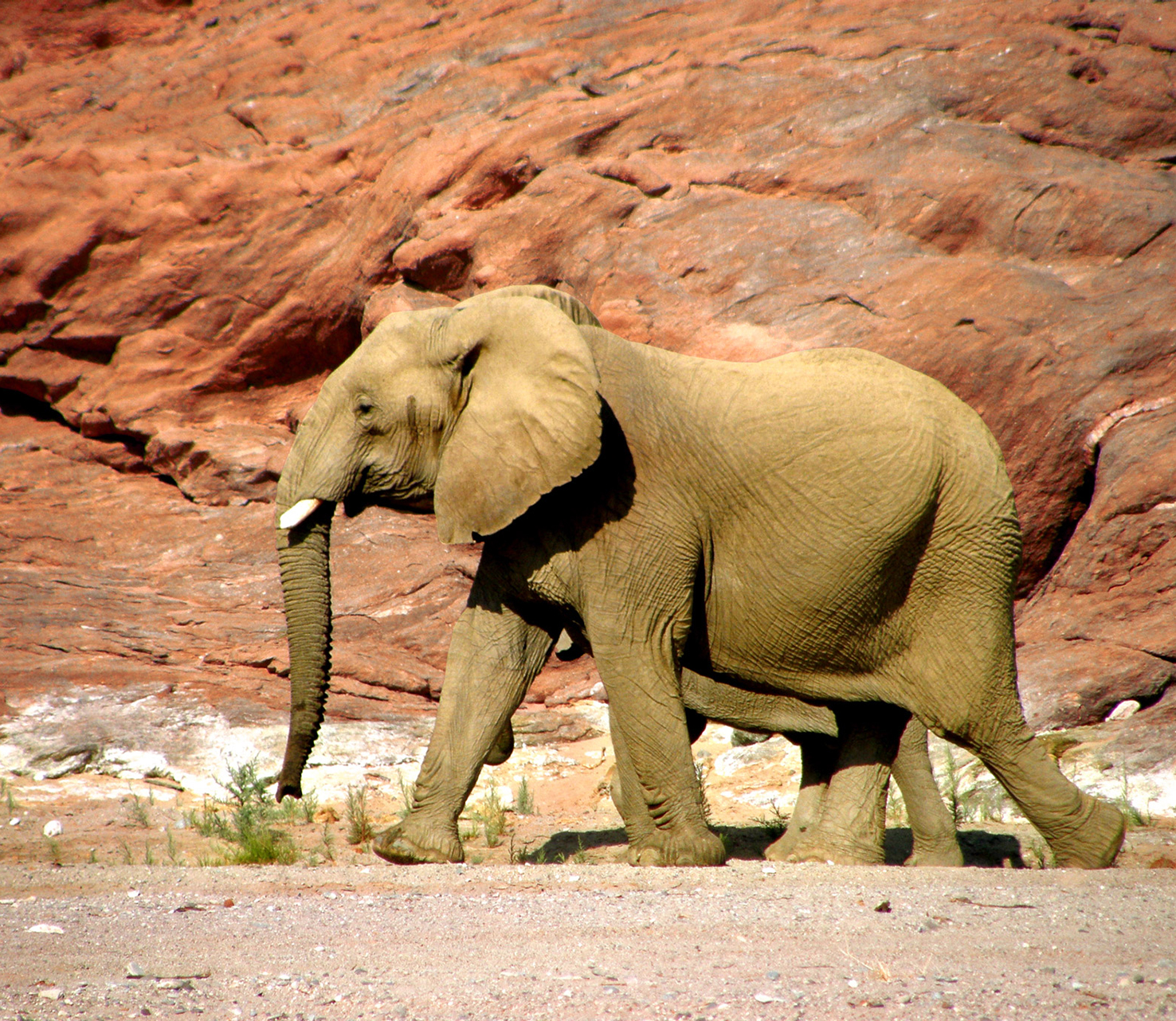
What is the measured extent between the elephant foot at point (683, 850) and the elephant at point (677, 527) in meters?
0.01

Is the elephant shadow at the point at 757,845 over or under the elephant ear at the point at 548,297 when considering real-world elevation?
under

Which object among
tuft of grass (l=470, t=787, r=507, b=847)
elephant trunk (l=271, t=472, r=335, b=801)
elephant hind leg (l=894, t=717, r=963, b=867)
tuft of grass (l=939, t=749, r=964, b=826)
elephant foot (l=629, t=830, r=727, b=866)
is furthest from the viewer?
tuft of grass (l=939, t=749, r=964, b=826)

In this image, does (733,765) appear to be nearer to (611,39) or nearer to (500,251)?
(500,251)

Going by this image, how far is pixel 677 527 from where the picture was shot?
5.75 meters

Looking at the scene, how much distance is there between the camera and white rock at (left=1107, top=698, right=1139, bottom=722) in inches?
336

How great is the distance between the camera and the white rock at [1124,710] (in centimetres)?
855

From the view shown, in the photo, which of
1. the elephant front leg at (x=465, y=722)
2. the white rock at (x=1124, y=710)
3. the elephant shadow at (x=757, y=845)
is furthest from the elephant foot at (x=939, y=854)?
the white rock at (x=1124, y=710)

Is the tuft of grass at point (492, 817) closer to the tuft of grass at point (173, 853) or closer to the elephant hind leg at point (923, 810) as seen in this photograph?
the tuft of grass at point (173, 853)

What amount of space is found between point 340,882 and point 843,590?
8.82 feet

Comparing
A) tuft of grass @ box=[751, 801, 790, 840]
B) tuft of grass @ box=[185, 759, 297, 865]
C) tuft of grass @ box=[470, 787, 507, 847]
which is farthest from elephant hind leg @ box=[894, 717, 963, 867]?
tuft of grass @ box=[185, 759, 297, 865]

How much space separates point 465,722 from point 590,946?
2.48 metres

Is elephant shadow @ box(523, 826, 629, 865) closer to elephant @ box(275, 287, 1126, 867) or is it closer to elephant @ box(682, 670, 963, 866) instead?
elephant @ box(682, 670, 963, 866)

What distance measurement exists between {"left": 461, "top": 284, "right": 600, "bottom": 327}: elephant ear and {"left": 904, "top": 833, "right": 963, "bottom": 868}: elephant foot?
10.9ft

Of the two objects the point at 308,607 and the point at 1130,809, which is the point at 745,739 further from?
the point at 308,607
